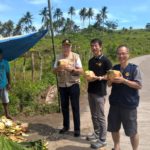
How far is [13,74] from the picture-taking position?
44.4 ft

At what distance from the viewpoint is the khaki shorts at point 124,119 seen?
6.41m

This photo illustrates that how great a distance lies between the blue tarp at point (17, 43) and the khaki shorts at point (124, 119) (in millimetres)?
3673

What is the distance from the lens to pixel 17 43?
994cm

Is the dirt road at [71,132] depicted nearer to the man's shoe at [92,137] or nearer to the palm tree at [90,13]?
the man's shoe at [92,137]

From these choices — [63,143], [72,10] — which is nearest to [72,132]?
[63,143]

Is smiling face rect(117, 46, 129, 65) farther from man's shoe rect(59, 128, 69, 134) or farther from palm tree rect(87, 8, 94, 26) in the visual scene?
palm tree rect(87, 8, 94, 26)

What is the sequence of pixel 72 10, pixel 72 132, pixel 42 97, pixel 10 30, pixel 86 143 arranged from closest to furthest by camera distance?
pixel 86 143 → pixel 72 132 → pixel 42 97 → pixel 10 30 → pixel 72 10

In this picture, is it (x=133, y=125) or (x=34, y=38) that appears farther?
(x=34, y=38)

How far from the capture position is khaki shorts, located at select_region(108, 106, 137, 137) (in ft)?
21.0

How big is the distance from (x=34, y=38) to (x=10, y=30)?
310 feet

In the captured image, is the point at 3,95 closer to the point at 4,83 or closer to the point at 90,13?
the point at 4,83

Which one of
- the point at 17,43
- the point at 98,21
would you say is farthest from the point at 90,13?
the point at 17,43

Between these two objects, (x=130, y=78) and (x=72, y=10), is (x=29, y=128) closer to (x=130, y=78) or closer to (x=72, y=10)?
(x=130, y=78)

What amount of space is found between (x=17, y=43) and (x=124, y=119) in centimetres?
431
